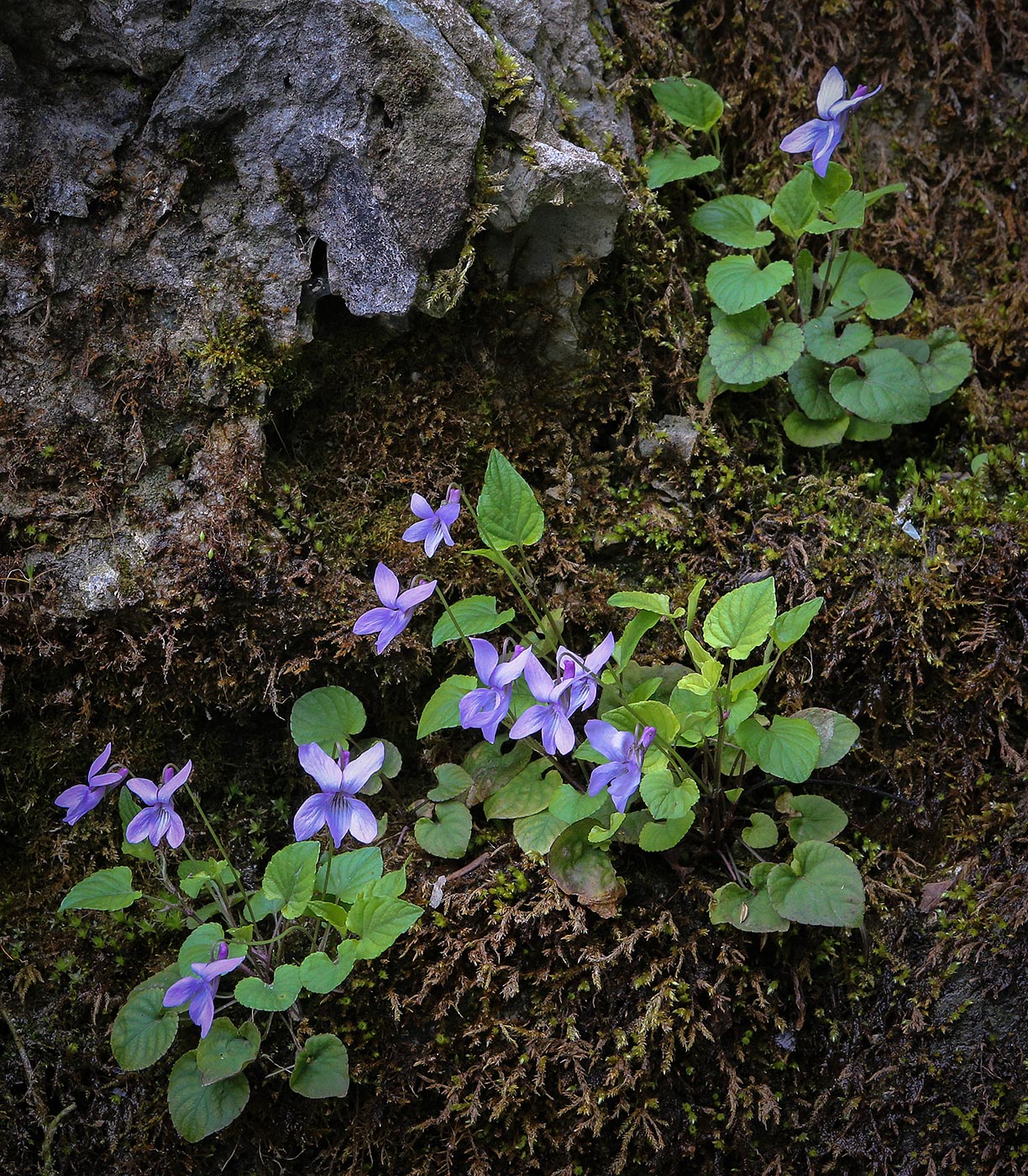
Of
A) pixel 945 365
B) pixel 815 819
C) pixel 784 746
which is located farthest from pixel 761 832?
pixel 945 365

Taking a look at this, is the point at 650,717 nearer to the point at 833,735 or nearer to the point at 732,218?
the point at 833,735

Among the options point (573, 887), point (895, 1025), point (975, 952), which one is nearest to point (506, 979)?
point (573, 887)

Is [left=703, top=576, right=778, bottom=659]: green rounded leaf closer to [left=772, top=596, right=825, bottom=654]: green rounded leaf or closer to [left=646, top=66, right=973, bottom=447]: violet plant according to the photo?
[left=772, top=596, right=825, bottom=654]: green rounded leaf

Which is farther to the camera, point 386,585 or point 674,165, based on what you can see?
point 674,165

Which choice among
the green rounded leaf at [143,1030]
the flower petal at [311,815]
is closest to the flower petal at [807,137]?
the flower petal at [311,815]

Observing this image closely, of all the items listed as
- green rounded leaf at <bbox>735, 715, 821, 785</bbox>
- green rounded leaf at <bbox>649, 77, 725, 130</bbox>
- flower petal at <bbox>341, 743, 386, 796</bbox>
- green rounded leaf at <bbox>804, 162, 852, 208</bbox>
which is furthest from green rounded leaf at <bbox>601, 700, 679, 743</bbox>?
green rounded leaf at <bbox>649, 77, 725, 130</bbox>

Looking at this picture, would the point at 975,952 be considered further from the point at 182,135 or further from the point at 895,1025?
the point at 182,135
